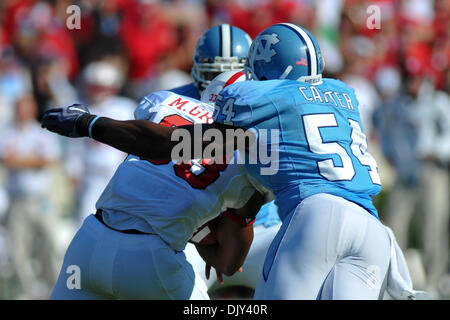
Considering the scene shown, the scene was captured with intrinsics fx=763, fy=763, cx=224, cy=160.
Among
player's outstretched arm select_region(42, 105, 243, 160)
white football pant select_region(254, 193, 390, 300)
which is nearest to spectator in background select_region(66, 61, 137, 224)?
player's outstretched arm select_region(42, 105, 243, 160)

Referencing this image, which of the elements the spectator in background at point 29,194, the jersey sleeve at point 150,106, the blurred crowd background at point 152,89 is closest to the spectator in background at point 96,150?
the blurred crowd background at point 152,89

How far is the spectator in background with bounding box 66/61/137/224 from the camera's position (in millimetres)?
7918

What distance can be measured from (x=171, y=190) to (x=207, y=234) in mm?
629

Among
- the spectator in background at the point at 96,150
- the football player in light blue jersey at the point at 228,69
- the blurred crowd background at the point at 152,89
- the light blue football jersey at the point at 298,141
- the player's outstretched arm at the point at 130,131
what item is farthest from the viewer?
the blurred crowd background at the point at 152,89

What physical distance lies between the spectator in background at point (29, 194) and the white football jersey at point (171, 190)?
4332mm

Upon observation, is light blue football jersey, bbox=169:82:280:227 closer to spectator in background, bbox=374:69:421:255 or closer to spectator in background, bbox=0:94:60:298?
spectator in background, bbox=0:94:60:298

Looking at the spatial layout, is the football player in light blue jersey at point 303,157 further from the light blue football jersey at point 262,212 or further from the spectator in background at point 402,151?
the spectator in background at point 402,151

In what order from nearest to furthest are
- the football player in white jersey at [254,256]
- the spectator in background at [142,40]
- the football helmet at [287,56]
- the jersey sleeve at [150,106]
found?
the football helmet at [287,56], the jersey sleeve at [150,106], the football player in white jersey at [254,256], the spectator in background at [142,40]

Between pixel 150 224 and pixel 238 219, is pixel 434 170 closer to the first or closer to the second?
pixel 238 219

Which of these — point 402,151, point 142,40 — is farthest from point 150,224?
point 142,40

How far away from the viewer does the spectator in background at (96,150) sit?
7.92 metres

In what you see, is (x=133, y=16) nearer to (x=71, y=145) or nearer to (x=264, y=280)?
(x=71, y=145)

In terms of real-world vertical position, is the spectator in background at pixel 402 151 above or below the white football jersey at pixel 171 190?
below
